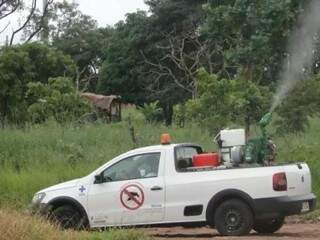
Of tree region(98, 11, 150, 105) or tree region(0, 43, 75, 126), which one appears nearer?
tree region(0, 43, 75, 126)

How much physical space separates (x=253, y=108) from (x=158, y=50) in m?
25.6

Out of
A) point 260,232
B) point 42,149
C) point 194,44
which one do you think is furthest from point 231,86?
point 194,44

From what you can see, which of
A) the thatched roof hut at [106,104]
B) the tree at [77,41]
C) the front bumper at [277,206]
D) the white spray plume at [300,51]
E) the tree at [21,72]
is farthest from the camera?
the tree at [77,41]

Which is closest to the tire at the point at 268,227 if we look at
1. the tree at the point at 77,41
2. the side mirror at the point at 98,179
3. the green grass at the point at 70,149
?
the side mirror at the point at 98,179

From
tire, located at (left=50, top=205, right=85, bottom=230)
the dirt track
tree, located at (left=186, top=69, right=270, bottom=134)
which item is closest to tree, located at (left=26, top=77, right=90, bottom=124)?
tree, located at (left=186, top=69, right=270, bottom=134)

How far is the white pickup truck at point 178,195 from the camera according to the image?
457 inches

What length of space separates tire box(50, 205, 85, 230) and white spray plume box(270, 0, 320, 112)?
7.65 metres

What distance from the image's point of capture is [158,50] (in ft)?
148

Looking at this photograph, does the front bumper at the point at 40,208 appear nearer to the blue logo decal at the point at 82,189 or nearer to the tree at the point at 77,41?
the blue logo decal at the point at 82,189

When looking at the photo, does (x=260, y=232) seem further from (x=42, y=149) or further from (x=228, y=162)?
(x=42, y=149)

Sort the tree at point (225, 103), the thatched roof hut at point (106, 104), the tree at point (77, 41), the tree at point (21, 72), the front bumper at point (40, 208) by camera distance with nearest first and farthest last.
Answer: the front bumper at point (40, 208)
the tree at point (225, 103)
the tree at point (21, 72)
the thatched roof hut at point (106, 104)
the tree at point (77, 41)

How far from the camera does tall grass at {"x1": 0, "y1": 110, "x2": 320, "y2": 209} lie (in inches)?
681

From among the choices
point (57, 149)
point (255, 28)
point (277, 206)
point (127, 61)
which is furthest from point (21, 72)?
point (277, 206)

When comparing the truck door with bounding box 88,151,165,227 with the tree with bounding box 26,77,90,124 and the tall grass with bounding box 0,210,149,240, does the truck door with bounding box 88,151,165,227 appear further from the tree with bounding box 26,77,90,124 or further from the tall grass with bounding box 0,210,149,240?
the tree with bounding box 26,77,90,124
